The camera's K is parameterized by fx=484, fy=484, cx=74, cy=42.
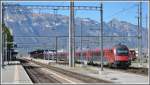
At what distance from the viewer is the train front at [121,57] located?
61.3 meters

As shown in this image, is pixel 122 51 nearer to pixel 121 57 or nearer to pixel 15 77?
pixel 121 57

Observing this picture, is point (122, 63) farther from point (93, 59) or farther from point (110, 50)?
point (93, 59)

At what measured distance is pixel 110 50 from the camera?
64.1 meters

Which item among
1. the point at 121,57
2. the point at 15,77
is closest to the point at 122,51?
the point at 121,57

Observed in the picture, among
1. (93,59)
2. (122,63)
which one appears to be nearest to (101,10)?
(122,63)

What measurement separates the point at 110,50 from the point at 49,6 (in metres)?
13.3

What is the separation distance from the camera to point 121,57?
61.6 m

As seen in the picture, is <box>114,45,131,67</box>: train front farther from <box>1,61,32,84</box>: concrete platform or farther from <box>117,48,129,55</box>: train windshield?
<box>1,61,32,84</box>: concrete platform

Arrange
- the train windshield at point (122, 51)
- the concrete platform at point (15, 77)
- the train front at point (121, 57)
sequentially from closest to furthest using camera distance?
1. the concrete platform at point (15, 77)
2. the train front at point (121, 57)
3. the train windshield at point (122, 51)

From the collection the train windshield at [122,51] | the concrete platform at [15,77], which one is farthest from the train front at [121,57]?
the concrete platform at [15,77]

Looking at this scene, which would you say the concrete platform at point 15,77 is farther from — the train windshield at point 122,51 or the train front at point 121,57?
the train windshield at point 122,51

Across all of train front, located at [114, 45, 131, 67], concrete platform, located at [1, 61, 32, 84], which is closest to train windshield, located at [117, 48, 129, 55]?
train front, located at [114, 45, 131, 67]

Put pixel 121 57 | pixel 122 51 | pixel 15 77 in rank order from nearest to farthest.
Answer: pixel 15 77
pixel 121 57
pixel 122 51

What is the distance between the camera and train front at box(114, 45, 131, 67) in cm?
6130
